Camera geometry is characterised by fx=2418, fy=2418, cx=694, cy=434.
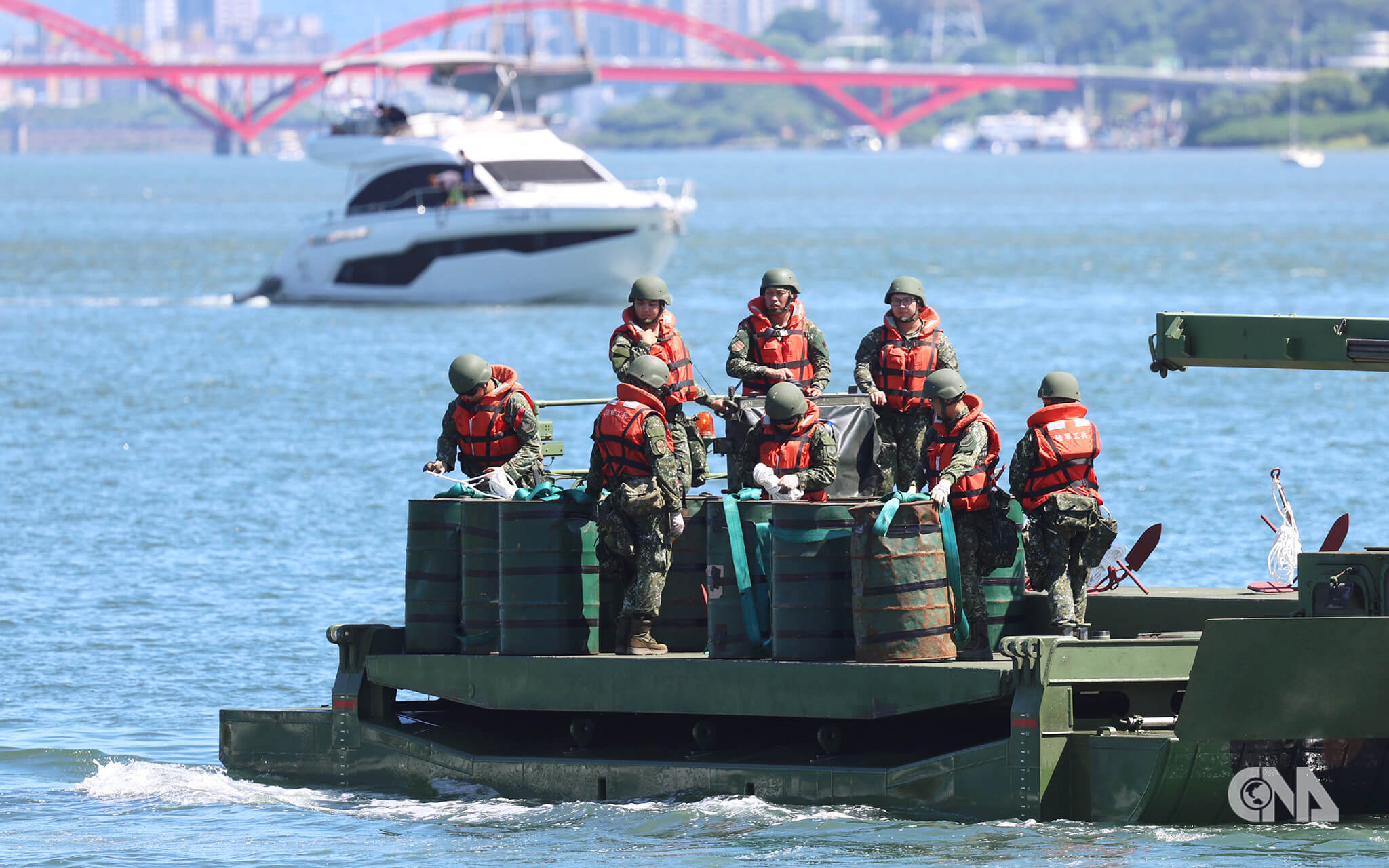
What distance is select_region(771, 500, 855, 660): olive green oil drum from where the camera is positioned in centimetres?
1166

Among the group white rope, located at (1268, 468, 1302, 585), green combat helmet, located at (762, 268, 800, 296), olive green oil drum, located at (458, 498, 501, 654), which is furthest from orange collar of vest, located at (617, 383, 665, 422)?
white rope, located at (1268, 468, 1302, 585)

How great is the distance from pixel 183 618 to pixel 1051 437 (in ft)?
33.9

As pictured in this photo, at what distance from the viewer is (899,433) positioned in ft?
44.9

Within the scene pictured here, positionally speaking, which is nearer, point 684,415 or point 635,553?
point 635,553

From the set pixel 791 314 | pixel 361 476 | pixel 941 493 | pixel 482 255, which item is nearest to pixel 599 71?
pixel 482 255

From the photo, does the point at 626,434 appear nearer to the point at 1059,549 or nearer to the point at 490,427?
the point at 490,427

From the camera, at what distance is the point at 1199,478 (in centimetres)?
2797

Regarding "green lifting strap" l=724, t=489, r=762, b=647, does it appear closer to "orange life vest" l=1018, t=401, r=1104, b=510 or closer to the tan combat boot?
the tan combat boot

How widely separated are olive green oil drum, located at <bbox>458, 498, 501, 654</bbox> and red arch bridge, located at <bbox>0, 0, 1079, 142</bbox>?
121 m

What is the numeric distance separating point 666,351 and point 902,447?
1439 millimetres

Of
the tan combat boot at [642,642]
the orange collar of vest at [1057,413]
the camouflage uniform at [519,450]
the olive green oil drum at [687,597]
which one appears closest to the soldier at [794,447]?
the olive green oil drum at [687,597]

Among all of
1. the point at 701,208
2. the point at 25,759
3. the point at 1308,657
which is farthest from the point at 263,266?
the point at 1308,657

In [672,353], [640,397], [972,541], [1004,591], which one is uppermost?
[672,353]

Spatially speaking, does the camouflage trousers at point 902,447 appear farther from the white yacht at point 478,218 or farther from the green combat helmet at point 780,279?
the white yacht at point 478,218
